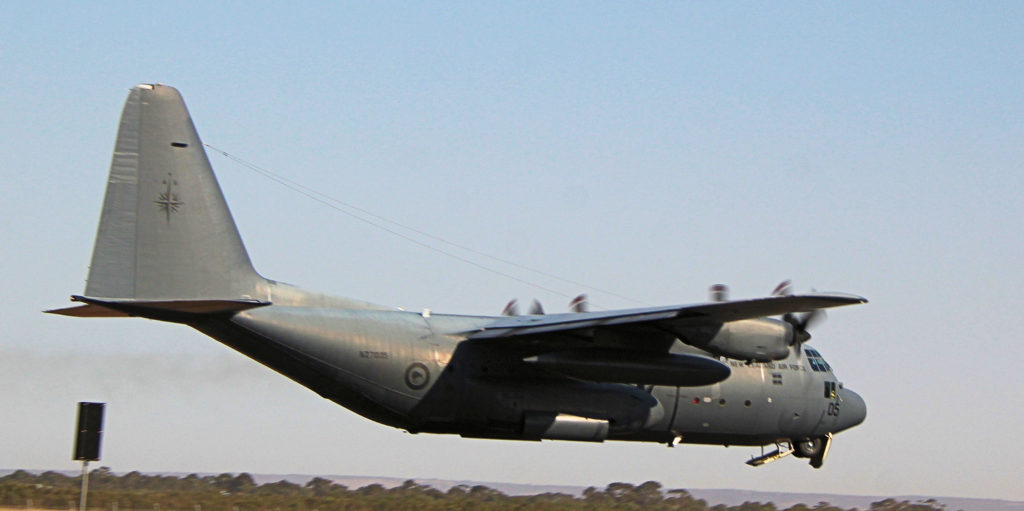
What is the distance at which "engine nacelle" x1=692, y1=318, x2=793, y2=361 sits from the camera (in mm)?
22375

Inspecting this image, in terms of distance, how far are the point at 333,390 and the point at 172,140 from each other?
18.6 feet

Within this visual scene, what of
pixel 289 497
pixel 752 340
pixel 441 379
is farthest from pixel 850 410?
pixel 289 497

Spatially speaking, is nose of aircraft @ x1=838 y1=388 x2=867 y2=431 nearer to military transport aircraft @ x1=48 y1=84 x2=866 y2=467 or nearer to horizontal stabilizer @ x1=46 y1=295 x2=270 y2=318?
military transport aircraft @ x1=48 y1=84 x2=866 y2=467

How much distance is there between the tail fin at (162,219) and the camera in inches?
821

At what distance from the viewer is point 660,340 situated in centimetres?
2330

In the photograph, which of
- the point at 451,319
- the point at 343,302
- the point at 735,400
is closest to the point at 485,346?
the point at 451,319

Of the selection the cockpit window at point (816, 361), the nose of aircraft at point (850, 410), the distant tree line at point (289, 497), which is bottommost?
the distant tree line at point (289, 497)

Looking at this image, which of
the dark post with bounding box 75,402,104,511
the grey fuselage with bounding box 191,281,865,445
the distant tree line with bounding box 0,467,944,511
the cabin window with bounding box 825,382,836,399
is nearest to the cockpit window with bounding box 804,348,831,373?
the cabin window with bounding box 825,382,836,399

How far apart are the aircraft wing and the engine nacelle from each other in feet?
1.66

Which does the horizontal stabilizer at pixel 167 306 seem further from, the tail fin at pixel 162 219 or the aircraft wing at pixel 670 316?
the aircraft wing at pixel 670 316

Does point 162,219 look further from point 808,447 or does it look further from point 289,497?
point 808,447

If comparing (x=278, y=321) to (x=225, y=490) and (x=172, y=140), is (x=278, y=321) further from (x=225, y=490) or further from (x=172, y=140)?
(x=225, y=490)

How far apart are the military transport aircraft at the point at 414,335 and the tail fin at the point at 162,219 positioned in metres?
0.02

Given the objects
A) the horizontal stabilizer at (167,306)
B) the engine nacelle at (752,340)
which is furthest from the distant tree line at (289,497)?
the engine nacelle at (752,340)
